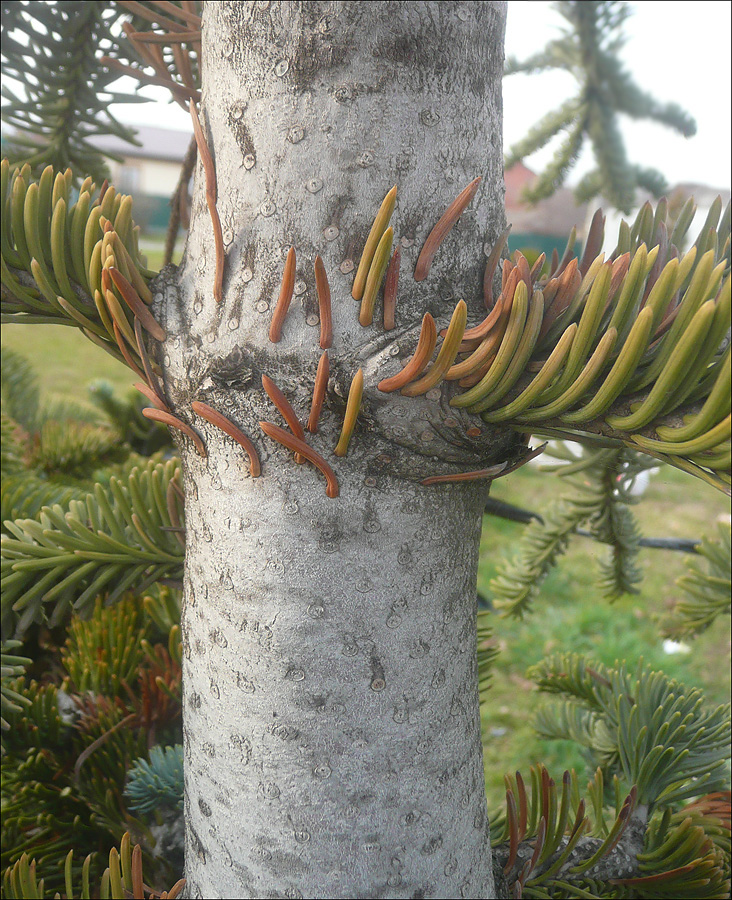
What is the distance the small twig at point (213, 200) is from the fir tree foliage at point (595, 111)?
0.63 m

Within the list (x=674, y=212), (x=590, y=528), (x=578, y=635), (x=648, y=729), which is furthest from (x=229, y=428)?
(x=578, y=635)

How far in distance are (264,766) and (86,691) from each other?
0.37m

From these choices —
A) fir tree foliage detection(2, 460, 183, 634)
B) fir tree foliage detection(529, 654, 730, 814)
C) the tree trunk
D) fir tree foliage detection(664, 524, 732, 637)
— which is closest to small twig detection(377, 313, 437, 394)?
the tree trunk

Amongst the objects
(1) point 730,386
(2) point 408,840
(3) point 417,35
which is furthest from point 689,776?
(3) point 417,35

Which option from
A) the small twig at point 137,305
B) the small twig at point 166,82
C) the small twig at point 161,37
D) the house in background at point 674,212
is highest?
the house in background at point 674,212

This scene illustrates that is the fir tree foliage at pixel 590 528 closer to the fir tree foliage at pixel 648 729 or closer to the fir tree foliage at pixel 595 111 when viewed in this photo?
the fir tree foliage at pixel 648 729

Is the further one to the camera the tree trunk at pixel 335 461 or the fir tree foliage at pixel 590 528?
the fir tree foliage at pixel 590 528

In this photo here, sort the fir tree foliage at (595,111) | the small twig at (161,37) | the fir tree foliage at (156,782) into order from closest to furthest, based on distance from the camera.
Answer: the small twig at (161,37), the fir tree foliage at (156,782), the fir tree foliage at (595,111)

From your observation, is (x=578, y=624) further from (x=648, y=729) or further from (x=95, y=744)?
(x=95, y=744)

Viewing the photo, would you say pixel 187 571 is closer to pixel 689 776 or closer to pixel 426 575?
pixel 426 575

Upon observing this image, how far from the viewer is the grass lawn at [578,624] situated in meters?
1.54

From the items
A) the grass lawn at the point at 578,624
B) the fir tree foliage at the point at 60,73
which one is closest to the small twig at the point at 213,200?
the fir tree foliage at the point at 60,73

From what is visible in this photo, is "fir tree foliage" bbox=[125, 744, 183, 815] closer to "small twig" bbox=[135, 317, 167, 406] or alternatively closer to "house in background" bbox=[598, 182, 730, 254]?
"small twig" bbox=[135, 317, 167, 406]

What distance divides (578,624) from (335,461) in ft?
5.94
